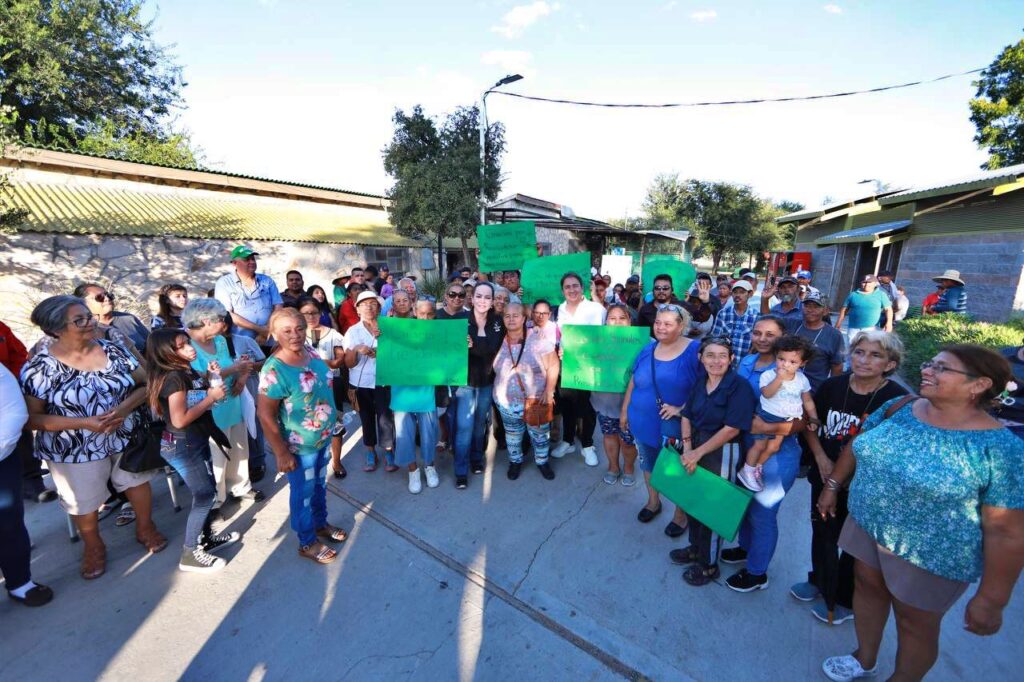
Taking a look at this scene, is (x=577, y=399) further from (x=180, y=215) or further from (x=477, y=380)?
(x=180, y=215)

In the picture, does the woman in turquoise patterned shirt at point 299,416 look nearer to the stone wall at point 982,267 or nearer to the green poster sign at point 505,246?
the green poster sign at point 505,246

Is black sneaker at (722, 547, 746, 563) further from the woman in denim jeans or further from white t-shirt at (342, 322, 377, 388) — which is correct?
the woman in denim jeans

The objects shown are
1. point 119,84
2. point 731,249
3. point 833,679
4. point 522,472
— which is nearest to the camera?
point 833,679

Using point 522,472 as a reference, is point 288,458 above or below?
above

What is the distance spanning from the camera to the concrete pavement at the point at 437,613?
227 centimetres

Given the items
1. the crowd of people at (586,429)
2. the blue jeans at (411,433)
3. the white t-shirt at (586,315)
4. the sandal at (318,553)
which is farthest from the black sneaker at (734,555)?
the sandal at (318,553)

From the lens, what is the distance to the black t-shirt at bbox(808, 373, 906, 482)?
2.19 meters

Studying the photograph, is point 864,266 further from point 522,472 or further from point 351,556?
point 351,556

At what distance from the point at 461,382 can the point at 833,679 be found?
2.99 m

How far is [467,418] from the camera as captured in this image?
155 inches

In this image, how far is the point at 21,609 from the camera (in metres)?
2.61

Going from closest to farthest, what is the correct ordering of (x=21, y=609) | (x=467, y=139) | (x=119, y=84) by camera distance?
(x=21, y=609), (x=467, y=139), (x=119, y=84)

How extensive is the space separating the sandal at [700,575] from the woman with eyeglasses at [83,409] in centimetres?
393

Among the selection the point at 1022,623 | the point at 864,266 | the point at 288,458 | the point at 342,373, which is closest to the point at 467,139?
the point at 342,373
